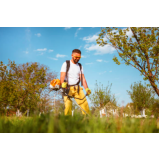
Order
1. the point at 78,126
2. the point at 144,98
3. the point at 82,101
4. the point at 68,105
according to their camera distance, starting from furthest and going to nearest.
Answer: the point at 144,98 → the point at 82,101 → the point at 68,105 → the point at 78,126

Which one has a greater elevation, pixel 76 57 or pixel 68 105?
pixel 76 57

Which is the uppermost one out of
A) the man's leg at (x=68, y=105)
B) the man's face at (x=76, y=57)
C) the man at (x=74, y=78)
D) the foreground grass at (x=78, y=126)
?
the man's face at (x=76, y=57)

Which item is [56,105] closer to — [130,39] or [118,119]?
[118,119]

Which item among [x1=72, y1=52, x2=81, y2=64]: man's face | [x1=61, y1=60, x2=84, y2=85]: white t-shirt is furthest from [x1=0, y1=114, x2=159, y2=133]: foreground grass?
[x1=72, y1=52, x2=81, y2=64]: man's face

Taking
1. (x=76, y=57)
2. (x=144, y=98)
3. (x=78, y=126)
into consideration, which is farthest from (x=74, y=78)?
(x=144, y=98)

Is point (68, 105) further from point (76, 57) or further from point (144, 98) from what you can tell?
point (144, 98)

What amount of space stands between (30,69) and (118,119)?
7939mm

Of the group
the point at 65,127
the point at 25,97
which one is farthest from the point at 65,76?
the point at 25,97

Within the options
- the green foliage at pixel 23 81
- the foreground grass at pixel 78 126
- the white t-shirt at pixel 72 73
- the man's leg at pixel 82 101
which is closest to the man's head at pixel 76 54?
the white t-shirt at pixel 72 73

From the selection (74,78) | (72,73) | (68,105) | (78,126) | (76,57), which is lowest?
(78,126)

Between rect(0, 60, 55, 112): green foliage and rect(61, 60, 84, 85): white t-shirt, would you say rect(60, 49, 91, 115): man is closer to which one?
rect(61, 60, 84, 85): white t-shirt

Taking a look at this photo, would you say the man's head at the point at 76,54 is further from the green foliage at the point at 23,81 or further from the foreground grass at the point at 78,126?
the green foliage at the point at 23,81

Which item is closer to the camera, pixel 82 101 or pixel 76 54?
pixel 82 101

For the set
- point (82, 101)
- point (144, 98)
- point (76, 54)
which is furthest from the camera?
point (144, 98)
